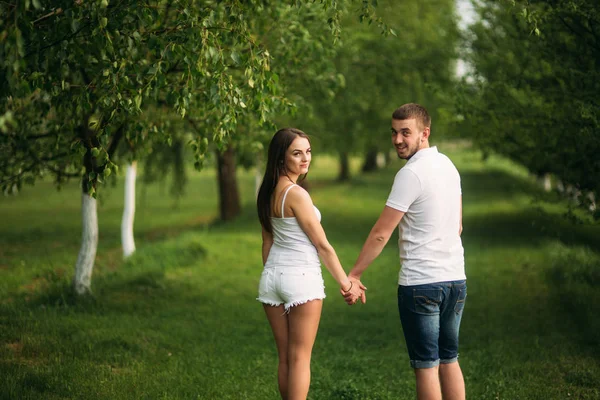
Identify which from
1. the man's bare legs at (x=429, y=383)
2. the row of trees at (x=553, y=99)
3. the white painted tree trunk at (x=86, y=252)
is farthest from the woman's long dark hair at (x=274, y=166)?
the white painted tree trunk at (x=86, y=252)

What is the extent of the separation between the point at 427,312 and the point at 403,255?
415 millimetres

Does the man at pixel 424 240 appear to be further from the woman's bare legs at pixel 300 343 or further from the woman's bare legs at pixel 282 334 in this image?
the woman's bare legs at pixel 282 334

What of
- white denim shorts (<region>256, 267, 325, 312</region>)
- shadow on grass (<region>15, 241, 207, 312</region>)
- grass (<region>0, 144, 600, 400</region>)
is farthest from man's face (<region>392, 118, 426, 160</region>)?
shadow on grass (<region>15, 241, 207, 312</region>)

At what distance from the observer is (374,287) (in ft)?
39.3

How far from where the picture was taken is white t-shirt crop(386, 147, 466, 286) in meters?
4.73

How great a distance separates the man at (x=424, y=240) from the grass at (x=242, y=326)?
166cm

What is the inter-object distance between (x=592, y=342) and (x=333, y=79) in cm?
526

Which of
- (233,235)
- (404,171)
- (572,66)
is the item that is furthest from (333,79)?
(233,235)

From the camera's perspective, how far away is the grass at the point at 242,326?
6.54 meters

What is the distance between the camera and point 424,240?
187 inches

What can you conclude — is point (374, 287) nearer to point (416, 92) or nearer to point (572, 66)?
point (572, 66)

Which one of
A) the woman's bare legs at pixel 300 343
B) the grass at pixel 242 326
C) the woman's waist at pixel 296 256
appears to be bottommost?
the grass at pixel 242 326

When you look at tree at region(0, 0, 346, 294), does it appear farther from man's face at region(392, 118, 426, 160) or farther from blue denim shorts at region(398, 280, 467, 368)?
blue denim shorts at region(398, 280, 467, 368)

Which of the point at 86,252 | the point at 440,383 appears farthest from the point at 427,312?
the point at 86,252
